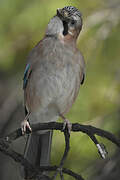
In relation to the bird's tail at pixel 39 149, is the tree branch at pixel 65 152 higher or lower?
higher

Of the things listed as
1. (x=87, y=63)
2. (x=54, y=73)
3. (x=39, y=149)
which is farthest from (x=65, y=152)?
(x=87, y=63)

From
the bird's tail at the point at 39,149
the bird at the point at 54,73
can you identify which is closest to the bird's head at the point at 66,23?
the bird at the point at 54,73

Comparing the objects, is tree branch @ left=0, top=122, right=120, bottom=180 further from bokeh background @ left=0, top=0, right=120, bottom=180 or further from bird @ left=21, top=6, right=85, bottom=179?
bokeh background @ left=0, top=0, right=120, bottom=180

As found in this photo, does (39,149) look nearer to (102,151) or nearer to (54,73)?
(54,73)

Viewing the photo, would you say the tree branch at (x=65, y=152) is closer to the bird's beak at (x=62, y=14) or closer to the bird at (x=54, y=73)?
the bird at (x=54, y=73)

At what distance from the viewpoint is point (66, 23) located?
14.0 feet

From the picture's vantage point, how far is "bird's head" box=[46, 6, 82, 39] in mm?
4129

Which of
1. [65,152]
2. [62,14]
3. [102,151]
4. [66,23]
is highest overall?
[62,14]

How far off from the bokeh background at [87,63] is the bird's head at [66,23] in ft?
2.21

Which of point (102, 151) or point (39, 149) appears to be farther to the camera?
point (39, 149)

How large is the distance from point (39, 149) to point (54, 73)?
838mm

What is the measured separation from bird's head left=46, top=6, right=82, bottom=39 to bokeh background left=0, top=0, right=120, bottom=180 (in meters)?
0.67

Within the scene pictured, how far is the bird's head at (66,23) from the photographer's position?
413cm

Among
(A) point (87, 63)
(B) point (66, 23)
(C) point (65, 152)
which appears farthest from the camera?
(A) point (87, 63)
